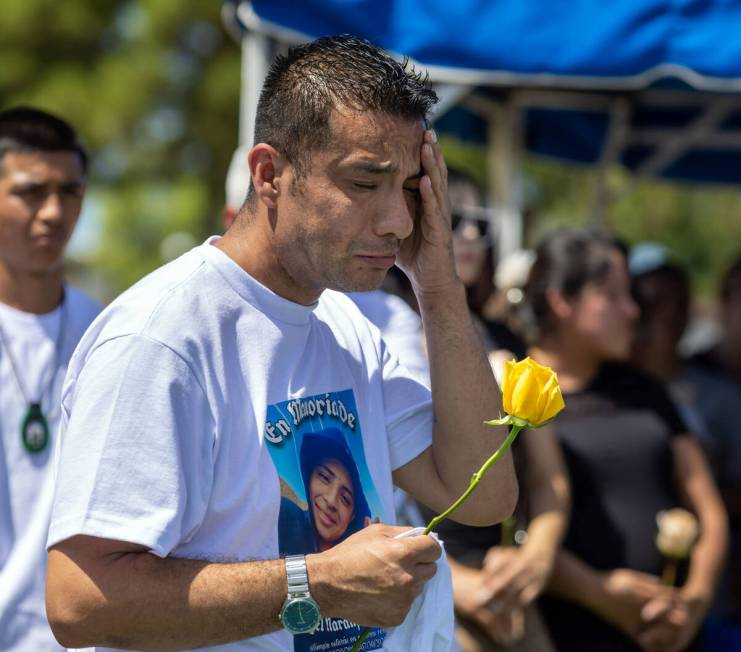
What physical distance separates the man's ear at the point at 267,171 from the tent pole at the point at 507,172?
12.9 ft

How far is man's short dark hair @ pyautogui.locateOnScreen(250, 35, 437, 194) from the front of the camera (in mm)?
1878

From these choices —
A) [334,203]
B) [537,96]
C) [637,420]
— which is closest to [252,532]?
→ [334,203]

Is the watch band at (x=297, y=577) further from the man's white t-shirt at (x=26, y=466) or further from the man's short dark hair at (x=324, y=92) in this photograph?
the man's white t-shirt at (x=26, y=466)

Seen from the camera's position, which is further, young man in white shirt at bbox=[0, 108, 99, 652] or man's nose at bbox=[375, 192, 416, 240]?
young man in white shirt at bbox=[0, 108, 99, 652]

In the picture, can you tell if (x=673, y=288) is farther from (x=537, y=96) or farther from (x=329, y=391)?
(x=329, y=391)

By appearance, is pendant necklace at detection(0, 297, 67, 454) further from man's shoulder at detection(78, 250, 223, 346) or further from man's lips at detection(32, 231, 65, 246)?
man's shoulder at detection(78, 250, 223, 346)

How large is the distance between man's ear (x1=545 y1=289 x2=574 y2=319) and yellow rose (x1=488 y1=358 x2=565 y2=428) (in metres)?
2.29

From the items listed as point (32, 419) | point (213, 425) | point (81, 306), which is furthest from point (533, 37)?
point (213, 425)

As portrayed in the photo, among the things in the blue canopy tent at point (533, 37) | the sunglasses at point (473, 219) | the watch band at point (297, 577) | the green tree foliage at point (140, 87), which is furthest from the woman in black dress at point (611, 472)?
the green tree foliage at point (140, 87)

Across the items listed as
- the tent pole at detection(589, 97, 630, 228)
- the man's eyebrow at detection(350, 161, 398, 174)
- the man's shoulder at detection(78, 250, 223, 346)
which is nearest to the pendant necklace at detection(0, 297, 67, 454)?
the man's shoulder at detection(78, 250, 223, 346)

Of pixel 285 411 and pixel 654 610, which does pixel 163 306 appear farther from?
pixel 654 610

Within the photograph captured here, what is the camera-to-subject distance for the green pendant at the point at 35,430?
2973 mm

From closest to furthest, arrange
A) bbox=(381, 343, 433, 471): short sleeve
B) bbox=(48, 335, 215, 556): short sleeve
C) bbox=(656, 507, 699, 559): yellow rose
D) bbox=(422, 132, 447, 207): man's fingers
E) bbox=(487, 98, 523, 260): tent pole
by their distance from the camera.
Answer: bbox=(48, 335, 215, 556): short sleeve
bbox=(422, 132, 447, 207): man's fingers
bbox=(381, 343, 433, 471): short sleeve
bbox=(656, 507, 699, 559): yellow rose
bbox=(487, 98, 523, 260): tent pole

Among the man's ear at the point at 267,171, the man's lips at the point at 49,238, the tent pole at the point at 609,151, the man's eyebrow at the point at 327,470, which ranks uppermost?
the tent pole at the point at 609,151
